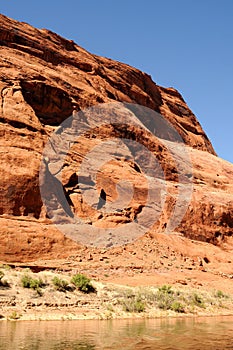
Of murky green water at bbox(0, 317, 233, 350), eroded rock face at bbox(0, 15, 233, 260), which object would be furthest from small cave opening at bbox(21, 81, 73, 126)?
murky green water at bbox(0, 317, 233, 350)

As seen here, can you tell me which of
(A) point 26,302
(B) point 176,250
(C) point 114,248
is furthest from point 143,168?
(A) point 26,302

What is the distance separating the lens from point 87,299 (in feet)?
74.6

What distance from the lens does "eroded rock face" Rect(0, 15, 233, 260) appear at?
2900cm

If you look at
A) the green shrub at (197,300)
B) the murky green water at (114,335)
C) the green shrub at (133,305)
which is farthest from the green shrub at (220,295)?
the murky green water at (114,335)

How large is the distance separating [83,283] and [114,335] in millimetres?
8108

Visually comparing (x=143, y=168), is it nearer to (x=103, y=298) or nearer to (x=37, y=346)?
(x=103, y=298)

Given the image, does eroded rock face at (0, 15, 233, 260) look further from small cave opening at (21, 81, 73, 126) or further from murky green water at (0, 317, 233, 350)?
murky green water at (0, 317, 233, 350)

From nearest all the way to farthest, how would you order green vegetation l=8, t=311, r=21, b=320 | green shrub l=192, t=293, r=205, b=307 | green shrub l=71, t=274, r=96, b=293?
green vegetation l=8, t=311, r=21, b=320 < green shrub l=71, t=274, r=96, b=293 < green shrub l=192, t=293, r=205, b=307

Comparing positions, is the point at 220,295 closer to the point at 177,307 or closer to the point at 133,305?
the point at 177,307

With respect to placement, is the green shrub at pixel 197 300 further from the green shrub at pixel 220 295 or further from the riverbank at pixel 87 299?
the green shrub at pixel 220 295

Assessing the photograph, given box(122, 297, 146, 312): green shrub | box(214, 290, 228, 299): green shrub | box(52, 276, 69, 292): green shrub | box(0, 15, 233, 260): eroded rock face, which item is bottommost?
box(122, 297, 146, 312): green shrub

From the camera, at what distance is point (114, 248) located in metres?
30.5

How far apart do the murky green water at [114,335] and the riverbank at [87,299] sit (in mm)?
1418

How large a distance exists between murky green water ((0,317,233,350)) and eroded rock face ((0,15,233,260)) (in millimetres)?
9442
